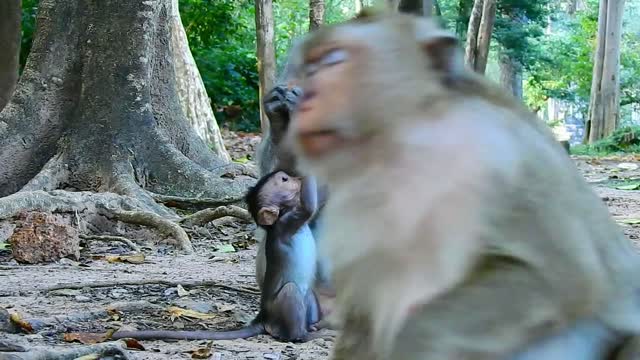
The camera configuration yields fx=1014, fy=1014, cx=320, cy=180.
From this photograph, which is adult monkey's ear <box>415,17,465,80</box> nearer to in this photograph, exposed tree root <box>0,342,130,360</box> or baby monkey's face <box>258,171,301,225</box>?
exposed tree root <box>0,342,130,360</box>

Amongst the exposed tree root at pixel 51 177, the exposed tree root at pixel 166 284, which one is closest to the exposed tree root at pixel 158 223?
the exposed tree root at pixel 51 177

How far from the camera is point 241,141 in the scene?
16.8 metres

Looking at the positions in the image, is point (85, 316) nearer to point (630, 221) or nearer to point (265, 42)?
point (630, 221)

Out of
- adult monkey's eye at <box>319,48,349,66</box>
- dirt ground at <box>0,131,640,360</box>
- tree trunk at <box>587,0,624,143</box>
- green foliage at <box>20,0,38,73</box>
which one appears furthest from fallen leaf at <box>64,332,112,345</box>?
tree trunk at <box>587,0,624,143</box>

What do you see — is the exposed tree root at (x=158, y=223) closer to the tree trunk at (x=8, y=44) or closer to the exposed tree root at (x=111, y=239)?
the exposed tree root at (x=111, y=239)

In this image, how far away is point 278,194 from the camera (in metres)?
4.39

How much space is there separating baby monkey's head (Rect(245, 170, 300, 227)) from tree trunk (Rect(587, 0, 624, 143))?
1853cm

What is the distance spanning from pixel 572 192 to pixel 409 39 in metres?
0.51


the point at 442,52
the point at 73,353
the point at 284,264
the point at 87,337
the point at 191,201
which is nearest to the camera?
the point at 442,52

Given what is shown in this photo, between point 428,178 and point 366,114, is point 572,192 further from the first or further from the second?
point 366,114

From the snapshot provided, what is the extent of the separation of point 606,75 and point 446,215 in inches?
830

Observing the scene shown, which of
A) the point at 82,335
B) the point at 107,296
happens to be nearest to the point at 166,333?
the point at 82,335

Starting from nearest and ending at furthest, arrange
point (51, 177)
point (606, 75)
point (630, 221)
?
point (51, 177), point (630, 221), point (606, 75)

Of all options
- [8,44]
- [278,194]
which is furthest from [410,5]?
[8,44]
